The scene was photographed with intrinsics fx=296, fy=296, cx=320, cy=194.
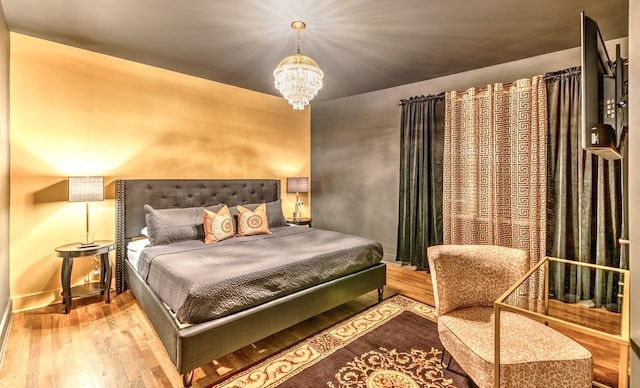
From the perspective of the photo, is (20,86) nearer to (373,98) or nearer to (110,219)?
(110,219)

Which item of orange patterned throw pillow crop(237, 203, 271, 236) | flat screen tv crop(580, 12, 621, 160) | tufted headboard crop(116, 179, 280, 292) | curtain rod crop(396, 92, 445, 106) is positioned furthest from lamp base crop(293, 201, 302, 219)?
flat screen tv crop(580, 12, 621, 160)

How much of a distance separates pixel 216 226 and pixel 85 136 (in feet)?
5.49

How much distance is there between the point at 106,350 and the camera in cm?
219

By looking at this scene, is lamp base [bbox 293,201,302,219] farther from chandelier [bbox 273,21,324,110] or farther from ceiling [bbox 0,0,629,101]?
chandelier [bbox 273,21,324,110]

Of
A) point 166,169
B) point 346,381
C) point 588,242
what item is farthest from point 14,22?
point 588,242

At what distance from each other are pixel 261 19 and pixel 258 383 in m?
2.74

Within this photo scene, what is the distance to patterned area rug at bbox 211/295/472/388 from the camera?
1.87 metres

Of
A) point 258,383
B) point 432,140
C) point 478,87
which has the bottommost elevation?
point 258,383

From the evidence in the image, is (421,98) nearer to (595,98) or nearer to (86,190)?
(595,98)

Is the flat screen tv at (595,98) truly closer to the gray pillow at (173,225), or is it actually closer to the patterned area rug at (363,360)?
the patterned area rug at (363,360)

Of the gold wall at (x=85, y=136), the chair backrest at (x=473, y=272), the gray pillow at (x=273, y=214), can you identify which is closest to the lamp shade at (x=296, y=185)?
the gray pillow at (x=273, y=214)

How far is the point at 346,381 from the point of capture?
1.88 m

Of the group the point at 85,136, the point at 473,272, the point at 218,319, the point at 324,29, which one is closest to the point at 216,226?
the point at 218,319

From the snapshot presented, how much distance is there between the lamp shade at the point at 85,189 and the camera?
9.09ft
